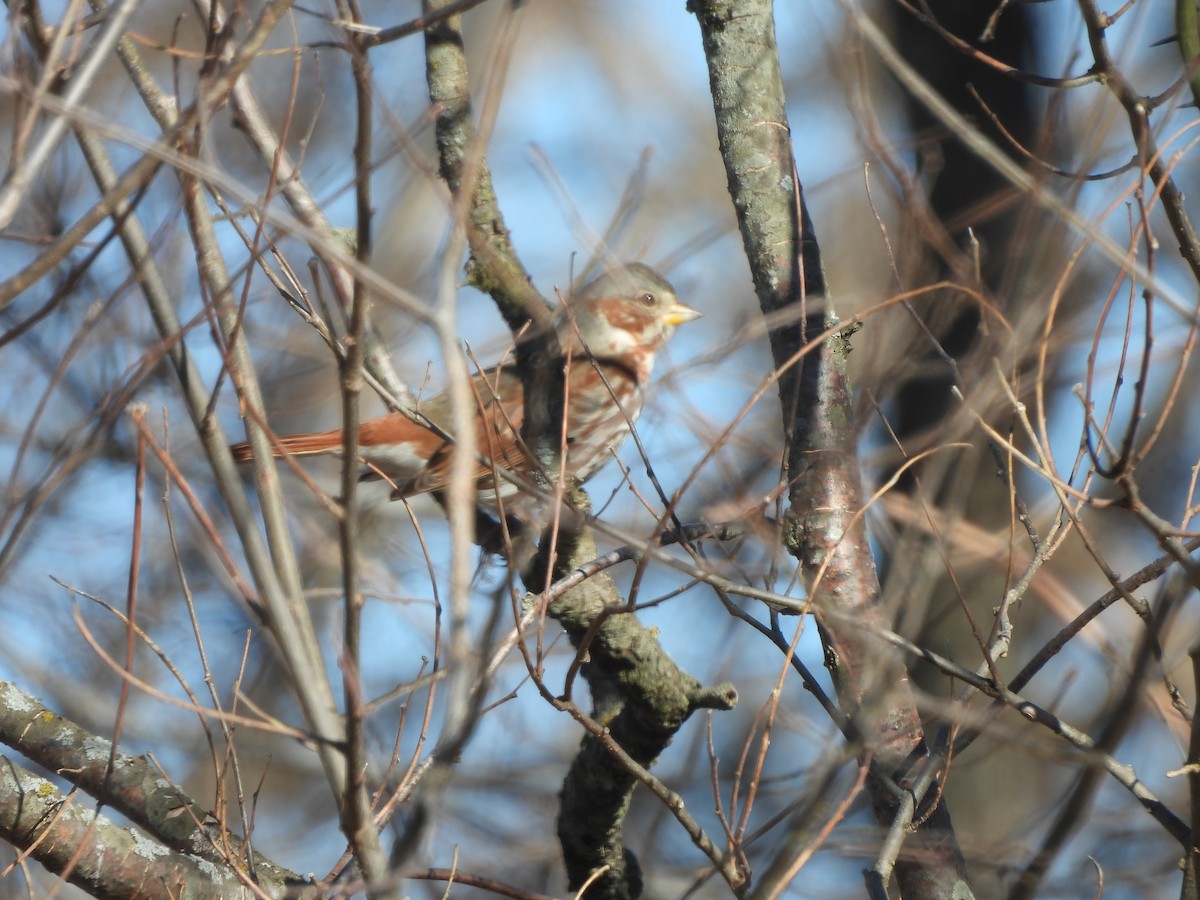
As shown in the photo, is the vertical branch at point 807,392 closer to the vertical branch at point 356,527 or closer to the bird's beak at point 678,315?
the vertical branch at point 356,527

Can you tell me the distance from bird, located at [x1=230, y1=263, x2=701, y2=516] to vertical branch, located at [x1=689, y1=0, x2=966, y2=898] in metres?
0.97

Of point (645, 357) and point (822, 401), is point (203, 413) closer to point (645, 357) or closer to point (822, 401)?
point (822, 401)

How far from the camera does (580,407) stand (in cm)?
531

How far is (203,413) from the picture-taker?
1942 mm

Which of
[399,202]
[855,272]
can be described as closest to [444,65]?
[399,202]

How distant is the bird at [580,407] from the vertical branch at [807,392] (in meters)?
0.97

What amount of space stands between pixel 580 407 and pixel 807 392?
205cm

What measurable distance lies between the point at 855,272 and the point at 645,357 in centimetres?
467

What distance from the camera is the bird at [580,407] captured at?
4.74 metres

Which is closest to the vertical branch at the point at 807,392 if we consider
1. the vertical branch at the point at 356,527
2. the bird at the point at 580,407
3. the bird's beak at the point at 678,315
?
the bird at the point at 580,407

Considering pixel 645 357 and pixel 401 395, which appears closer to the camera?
pixel 401 395

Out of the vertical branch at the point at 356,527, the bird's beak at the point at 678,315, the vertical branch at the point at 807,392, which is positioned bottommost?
the vertical branch at the point at 356,527

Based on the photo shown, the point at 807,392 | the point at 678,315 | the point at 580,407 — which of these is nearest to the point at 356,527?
the point at 807,392

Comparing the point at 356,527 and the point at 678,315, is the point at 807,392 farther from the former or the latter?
the point at 678,315
